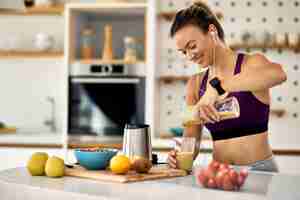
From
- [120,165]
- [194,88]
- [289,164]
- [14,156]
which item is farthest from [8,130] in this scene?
[120,165]

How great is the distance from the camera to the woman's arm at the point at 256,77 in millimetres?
2914

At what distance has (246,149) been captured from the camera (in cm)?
297

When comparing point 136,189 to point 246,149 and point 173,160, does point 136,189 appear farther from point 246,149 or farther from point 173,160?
point 246,149

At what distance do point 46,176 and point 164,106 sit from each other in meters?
2.86

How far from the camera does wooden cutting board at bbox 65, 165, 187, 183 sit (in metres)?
2.33

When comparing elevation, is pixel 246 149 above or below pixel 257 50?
below

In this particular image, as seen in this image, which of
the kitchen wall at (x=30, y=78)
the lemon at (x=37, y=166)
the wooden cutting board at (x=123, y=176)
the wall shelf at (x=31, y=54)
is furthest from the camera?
the kitchen wall at (x=30, y=78)

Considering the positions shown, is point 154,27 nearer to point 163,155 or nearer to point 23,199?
point 163,155

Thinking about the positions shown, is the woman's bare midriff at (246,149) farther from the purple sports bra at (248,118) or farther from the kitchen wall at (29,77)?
the kitchen wall at (29,77)

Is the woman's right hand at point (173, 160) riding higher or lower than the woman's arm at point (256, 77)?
lower

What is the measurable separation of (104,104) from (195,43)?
2.19 meters

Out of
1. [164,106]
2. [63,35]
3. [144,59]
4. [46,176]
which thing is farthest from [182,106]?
[46,176]

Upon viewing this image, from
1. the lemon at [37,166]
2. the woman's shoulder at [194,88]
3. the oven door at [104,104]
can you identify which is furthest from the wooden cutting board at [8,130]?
the lemon at [37,166]

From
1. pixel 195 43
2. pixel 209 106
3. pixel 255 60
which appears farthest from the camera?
pixel 195 43
